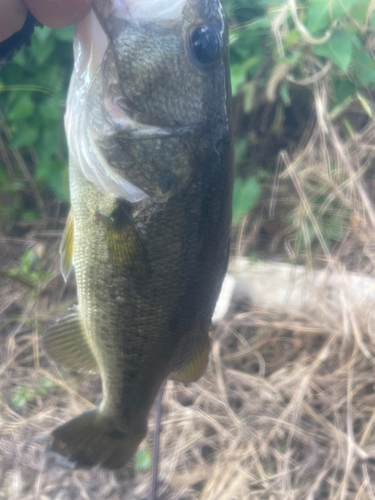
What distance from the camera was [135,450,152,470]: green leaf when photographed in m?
1.58

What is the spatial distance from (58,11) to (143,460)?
5.42ft

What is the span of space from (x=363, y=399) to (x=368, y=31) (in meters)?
1.71

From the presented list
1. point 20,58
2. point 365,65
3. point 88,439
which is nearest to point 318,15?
point 365,65

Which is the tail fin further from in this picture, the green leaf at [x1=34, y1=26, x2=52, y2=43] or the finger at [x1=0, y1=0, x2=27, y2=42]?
the green leaf at [x1=34, y1=26, x2=52, y2=43]

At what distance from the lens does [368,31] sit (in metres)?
1.65

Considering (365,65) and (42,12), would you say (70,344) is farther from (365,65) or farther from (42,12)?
(365,65)

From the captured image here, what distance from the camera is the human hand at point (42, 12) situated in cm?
68

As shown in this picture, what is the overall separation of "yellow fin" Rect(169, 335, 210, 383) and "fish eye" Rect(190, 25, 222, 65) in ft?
2.16

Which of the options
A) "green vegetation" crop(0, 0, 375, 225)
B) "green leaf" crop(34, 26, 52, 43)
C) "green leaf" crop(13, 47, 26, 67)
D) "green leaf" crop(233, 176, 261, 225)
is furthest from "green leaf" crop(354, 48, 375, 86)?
"green leaf" crop(13, 47, 26, 67)

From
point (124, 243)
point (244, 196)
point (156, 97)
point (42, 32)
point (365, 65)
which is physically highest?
point (42, 32)

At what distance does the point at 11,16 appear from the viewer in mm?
785

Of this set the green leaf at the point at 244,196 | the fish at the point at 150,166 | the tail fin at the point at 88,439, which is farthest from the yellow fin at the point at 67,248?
the green leaf at the point at 244,196

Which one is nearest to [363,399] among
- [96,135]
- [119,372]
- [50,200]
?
[119,372]

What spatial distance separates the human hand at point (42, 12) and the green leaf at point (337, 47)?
954 mm
